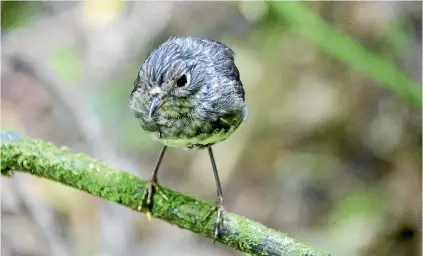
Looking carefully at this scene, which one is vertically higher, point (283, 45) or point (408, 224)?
point (283, 45)

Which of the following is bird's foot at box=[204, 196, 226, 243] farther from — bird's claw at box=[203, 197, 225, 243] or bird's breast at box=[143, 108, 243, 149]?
bird's breast at box=[143, 108, 243, 149]

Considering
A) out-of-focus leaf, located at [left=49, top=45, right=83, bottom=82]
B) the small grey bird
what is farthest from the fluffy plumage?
out-of-focus leaf, located at [left=49, top=45, right=83, bottom=82]

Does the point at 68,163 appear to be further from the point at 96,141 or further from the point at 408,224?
the point at 408,224

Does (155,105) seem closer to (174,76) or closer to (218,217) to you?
(174,76)

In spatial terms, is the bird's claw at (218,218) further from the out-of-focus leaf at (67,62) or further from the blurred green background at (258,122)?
the out-of-focus leaf at (67,62)

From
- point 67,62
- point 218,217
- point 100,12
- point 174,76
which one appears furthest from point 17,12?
point 218,217

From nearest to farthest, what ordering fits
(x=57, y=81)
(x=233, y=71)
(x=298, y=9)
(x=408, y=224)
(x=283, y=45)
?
1. (x=233, y=71)
2. (x=298, y=9)
3. (x=57, y=81)
4. (x=408, y=224)
5. (x=283, y=45)

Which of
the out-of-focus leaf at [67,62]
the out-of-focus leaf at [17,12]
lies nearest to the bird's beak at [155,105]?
the out-of-focus leaf at [67,62]

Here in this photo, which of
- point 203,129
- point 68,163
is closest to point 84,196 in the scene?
point 68,163
